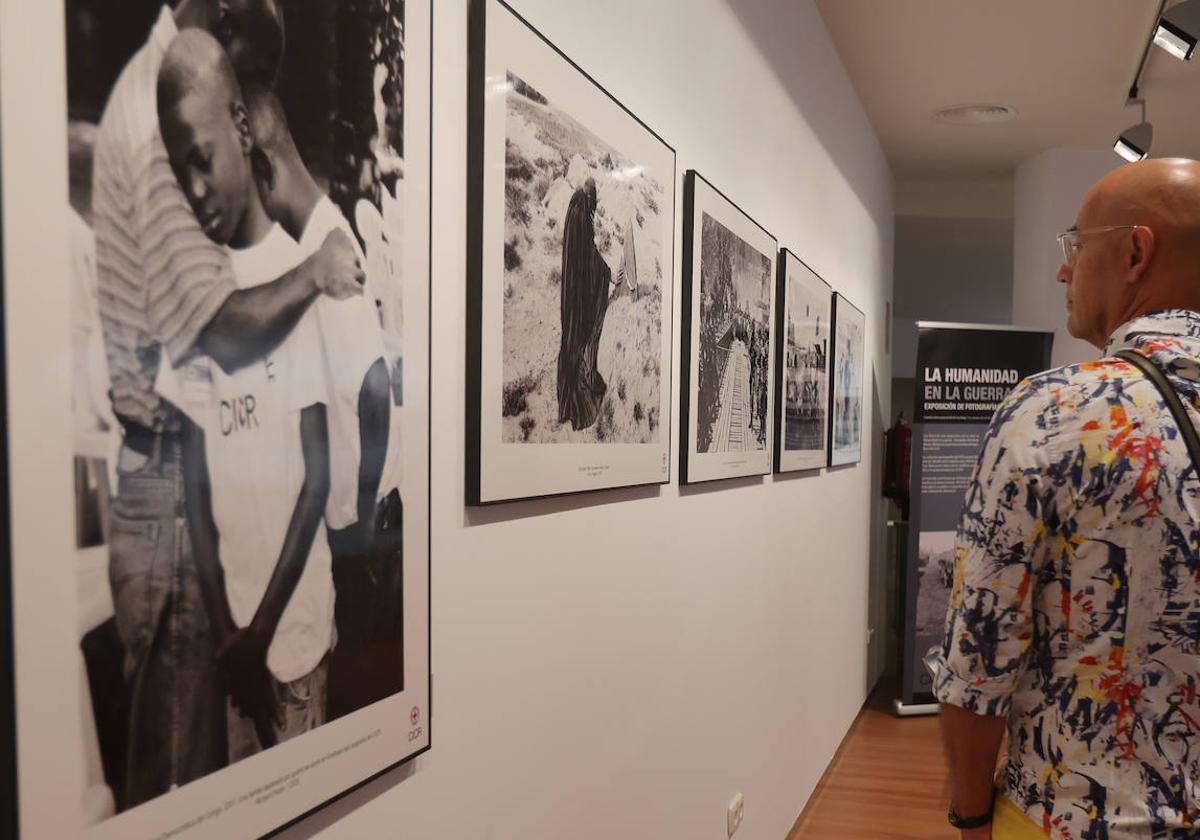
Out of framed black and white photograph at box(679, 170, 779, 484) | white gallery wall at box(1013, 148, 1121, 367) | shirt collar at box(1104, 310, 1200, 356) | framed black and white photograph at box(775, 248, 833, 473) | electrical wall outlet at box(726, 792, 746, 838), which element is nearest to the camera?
shirt collar at box(1104, 310, 1200, 356)

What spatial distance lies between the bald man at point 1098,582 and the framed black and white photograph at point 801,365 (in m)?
1.82

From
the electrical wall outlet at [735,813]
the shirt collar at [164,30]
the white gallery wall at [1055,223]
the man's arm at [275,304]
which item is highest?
the white gallery wall at [1055,223]

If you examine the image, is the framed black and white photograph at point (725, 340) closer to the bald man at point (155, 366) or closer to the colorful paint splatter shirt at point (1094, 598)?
the colorful paint splatter shirt at point (1094, 598)

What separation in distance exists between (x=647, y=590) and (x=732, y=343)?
88cm

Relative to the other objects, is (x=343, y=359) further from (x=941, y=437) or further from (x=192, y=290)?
(x=941, y=437)

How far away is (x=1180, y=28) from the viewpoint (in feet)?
12.6

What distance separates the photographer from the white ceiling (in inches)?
168

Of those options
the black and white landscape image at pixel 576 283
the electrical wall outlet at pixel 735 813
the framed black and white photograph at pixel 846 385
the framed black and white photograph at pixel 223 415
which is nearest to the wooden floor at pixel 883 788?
the electrical wall outlet at pixel 735 813

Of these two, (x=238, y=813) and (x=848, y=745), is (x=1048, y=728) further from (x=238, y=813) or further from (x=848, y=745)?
(x=848, y=745)

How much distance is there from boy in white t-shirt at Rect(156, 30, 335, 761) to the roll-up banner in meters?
5.43

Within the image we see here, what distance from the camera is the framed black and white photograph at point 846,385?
453 cm

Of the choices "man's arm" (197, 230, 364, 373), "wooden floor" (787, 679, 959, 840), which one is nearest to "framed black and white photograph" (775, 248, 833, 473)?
"wooden floor" (787, 679, 959, 840)

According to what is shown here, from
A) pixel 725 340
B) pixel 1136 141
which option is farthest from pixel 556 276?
pixel 1136 141

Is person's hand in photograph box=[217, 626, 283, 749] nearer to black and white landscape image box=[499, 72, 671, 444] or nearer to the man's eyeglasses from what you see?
black and white landscape image box=[499, 72, 671, 444]
